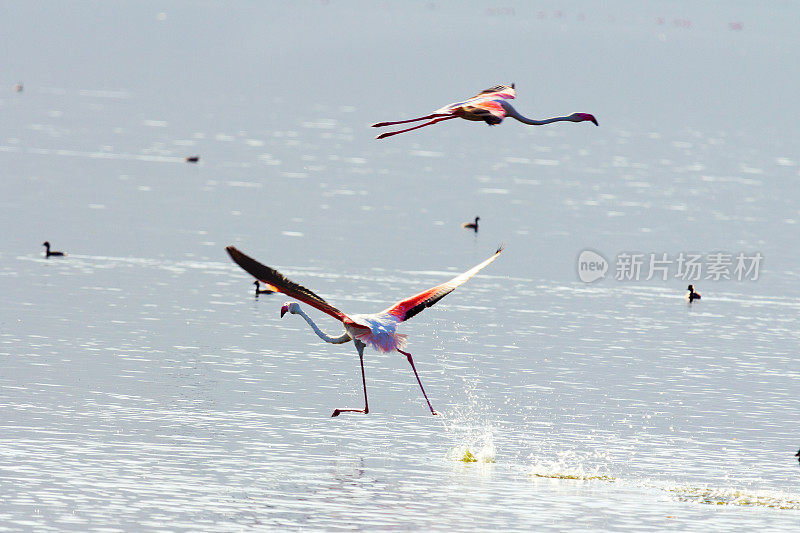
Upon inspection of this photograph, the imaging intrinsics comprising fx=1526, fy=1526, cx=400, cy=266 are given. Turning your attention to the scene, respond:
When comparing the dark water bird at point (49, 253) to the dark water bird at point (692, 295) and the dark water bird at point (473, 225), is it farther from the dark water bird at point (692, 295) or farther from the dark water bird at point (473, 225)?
the dark water bird at point (692, 295)

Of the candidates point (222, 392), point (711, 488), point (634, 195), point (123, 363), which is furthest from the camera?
point (634, 195)

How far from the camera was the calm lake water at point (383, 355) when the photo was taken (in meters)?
21.9

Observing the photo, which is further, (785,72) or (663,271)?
(785,72)

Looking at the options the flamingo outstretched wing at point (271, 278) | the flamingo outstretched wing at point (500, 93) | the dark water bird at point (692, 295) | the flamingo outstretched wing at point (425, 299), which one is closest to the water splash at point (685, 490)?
the flamingo outstretched wing at point (425, 299)

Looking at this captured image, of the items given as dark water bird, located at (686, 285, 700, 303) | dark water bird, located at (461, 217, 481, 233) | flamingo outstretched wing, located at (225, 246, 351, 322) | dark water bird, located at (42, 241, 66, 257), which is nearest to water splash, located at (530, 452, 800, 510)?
flamingo outstretched wing, located at (225, 246, 351, 322)

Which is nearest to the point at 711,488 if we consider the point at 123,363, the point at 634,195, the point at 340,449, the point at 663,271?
the point at 340,449

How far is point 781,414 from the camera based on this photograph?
2909 cm

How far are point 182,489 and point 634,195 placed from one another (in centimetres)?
4863

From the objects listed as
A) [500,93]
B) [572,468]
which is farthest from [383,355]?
[500,93]

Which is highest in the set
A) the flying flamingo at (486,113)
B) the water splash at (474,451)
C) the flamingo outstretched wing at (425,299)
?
the flying flamingo at (486,113)

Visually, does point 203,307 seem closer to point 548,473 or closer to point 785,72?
point 548,473

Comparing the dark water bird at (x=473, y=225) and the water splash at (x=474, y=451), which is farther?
the dark water bird at (x=473, y=225)

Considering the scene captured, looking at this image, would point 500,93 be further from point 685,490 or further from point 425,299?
point 685,490

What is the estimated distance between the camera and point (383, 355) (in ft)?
113
